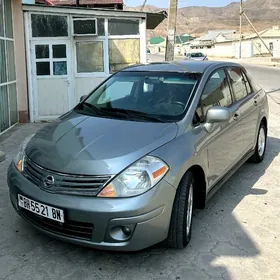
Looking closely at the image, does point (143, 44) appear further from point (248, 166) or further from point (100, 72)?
point (248, 166)

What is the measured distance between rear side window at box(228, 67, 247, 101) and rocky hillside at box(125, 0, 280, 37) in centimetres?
11894

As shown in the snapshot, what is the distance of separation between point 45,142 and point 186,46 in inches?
3212

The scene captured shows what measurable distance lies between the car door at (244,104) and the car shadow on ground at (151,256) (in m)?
1.31

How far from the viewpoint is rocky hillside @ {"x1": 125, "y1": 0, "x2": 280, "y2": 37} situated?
134 m

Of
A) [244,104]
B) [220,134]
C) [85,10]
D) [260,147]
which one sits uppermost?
[85,10]

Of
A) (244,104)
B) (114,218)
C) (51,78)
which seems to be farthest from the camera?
(51,78)

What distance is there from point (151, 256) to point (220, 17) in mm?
175278

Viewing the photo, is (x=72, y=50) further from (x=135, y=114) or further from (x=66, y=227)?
(x=66, y=227)

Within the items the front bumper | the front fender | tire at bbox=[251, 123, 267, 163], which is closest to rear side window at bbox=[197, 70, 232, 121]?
the front fender

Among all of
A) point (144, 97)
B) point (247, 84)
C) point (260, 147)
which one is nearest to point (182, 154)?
point (144, 97)

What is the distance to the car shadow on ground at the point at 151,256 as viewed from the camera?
9.83 ft

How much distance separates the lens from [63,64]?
367 inches

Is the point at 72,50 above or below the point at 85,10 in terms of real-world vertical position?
below

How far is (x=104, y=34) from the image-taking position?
9305mm
